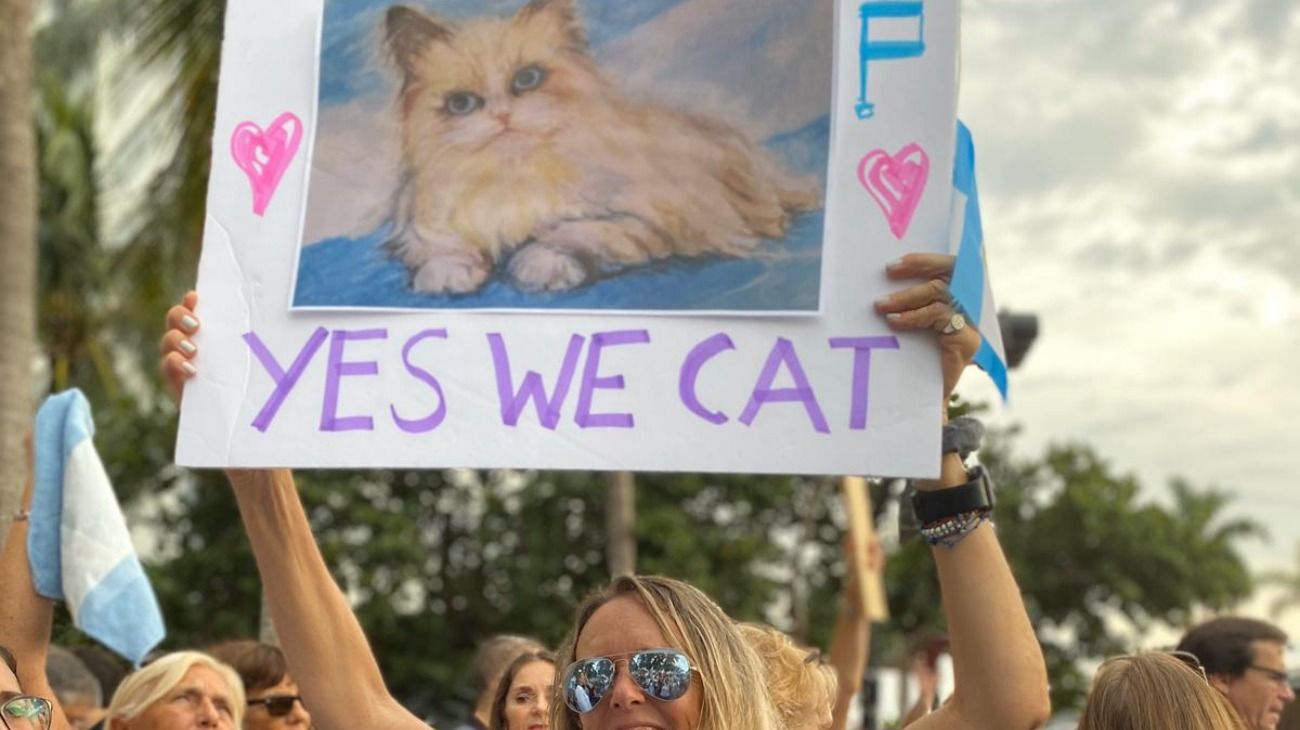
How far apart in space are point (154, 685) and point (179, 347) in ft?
5.45

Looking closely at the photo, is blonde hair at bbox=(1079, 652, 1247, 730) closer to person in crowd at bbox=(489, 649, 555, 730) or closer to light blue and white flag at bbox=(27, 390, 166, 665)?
person in crowd at bbox=(489, 649, 555, 730)

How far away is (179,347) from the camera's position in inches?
116

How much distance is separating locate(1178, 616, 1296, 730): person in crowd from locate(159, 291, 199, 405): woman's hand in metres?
3.15

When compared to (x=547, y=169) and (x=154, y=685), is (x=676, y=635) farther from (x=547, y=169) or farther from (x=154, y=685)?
(x=154, y=685)

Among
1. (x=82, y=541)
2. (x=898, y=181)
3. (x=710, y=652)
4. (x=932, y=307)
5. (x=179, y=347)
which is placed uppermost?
(x=898, y=181)

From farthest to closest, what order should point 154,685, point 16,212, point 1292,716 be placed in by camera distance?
point 16,212
point 1292,716
point 154,685

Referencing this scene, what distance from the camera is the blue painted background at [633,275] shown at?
9.71ft

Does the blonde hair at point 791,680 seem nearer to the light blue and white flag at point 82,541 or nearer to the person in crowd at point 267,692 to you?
the light blue and white flag at point 82,541

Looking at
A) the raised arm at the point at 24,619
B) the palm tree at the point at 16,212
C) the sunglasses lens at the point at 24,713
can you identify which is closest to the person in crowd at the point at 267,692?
the raised arm at the point at 24,619

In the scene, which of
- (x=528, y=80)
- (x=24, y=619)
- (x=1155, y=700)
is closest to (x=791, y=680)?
(x=1155, y=700)

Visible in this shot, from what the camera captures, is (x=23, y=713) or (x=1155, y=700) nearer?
(x=23, y=713)

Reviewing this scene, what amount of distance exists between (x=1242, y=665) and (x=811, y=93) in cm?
265

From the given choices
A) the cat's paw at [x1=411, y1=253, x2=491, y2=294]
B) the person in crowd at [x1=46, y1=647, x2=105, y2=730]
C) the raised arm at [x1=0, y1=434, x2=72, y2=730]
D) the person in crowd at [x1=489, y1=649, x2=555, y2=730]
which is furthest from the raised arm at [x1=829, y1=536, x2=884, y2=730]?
the cat's paw at [x1=411, y1=253, x2=491, y2=294]

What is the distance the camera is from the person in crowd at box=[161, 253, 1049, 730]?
2686 millimetres
